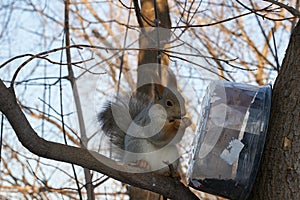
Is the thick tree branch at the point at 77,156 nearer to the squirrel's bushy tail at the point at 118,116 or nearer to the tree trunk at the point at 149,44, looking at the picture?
the squirrel's bushy tail at the point at 118,116

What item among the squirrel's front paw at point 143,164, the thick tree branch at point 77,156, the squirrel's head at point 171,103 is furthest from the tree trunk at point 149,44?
the thick tree branch at point 77,156

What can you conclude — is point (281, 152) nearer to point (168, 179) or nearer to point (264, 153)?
point (264, 153)

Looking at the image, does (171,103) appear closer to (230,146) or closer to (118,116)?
(118,116)

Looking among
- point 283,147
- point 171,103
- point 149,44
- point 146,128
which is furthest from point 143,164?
point 149,44

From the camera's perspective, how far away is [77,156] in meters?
1.16

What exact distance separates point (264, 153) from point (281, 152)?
5cm

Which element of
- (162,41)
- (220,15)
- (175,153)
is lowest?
(175,153)

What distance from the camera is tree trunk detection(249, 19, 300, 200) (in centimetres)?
122

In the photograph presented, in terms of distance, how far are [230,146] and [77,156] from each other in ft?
1.13

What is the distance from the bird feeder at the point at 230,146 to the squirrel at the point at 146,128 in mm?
260

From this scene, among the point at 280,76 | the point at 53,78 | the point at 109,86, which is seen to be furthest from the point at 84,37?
the point at 280,76

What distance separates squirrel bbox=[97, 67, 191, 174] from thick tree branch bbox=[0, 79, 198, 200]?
0.73ft

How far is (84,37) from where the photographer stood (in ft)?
10.5

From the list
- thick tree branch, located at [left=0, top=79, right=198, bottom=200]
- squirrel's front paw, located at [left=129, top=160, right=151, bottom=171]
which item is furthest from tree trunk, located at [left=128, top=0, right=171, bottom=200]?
thick tree branch, located at [left=0, top=79, right=198, bottom=200]
